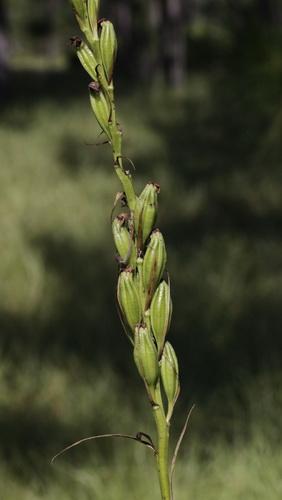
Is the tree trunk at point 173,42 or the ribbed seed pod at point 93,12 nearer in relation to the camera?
the ribbed seed pod at point 93,12

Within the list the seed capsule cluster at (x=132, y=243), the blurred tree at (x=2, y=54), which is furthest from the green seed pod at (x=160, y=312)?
the blurred tree at (x=2, y=54)

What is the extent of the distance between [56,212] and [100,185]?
3.25 feet

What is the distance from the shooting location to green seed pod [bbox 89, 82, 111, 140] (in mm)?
639

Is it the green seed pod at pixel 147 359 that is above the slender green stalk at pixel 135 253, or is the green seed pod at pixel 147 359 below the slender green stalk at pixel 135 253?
below

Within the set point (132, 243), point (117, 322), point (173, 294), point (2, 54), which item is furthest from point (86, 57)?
point (2, 54)

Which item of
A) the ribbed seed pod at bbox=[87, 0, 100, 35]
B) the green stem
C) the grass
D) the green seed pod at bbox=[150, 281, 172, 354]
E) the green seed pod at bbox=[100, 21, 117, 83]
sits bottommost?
the green stem

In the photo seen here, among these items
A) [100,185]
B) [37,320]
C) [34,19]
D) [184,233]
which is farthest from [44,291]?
[34,19]

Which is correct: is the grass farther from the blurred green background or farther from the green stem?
the green stem

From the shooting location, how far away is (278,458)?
2.54 metres

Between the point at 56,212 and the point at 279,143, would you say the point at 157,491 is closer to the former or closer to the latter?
the point at 279,143

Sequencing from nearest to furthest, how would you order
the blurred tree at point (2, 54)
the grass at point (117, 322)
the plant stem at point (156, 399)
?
the plant stem at point (156, 399)
the grass at point (117, 322)
the blurred tree at point (2, 54)

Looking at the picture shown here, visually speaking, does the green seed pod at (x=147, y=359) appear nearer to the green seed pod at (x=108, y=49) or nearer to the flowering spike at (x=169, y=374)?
the flowering spike at (x=169, y=374)

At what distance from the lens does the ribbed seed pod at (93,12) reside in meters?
0.63

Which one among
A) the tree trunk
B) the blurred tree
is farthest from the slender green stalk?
the blurred tree
